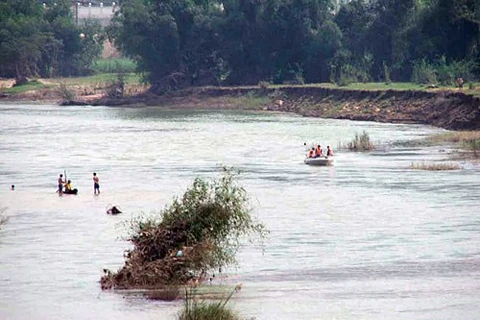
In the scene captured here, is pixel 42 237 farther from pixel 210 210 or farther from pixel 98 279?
pixel 210 210

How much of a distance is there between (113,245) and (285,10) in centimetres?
8916

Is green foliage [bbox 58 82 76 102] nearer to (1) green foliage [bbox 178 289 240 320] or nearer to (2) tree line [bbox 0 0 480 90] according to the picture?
(2) tree line [bbox 0 0 480 90]

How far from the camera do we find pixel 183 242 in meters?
36.7

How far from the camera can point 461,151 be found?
242ft

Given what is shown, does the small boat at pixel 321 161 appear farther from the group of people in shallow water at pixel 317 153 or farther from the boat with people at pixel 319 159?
the group of people in shallow water at pixel 317 153

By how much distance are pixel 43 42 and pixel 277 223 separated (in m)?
110

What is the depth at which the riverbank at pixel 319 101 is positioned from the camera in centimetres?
9275

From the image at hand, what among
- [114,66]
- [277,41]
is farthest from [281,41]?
[114,66]

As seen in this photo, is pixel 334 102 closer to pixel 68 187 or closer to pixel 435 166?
pixel 435 166

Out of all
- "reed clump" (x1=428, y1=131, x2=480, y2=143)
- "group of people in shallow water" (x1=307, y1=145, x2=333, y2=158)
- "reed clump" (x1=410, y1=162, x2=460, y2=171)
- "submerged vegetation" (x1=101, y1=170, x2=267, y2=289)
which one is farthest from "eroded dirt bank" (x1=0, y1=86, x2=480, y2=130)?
"submerged vegetation" (x1=101, y1=170, x2=267, y2=289)

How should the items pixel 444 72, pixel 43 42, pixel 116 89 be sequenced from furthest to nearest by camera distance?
1. pixel 43 42
2. pixel 116 89
3. pixel 444 72

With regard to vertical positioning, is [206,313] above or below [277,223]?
above

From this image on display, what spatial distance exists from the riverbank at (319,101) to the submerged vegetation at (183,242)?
50.0 m

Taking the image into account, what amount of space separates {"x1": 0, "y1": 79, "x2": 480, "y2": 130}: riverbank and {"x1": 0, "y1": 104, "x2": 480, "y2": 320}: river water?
3.56m
